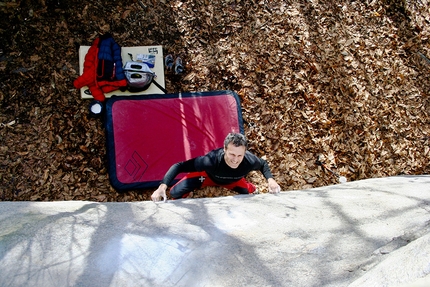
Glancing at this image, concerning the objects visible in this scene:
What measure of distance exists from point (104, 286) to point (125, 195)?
253 cm

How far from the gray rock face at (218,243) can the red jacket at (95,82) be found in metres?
2.17

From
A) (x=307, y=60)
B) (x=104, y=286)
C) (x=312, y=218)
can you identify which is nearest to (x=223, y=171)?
(x=312, y=218)

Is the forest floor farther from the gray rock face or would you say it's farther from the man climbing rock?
the gray rock face

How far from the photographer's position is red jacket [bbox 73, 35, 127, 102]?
4.45 m

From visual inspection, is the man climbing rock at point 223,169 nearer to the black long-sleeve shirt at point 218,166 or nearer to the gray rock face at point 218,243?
the black long-sleeve shirt at point 218,166

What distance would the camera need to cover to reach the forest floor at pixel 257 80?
433 cm

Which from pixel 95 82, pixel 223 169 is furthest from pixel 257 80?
pixel 95 82

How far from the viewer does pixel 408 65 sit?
5.33 meters

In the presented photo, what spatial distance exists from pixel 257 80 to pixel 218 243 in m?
3.21

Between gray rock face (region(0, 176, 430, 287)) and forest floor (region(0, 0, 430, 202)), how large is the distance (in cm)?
197

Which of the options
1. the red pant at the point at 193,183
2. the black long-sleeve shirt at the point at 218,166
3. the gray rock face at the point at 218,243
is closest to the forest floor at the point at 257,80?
the red pant at the point at 193,183

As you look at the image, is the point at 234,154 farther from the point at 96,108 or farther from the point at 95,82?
the point at 95,82

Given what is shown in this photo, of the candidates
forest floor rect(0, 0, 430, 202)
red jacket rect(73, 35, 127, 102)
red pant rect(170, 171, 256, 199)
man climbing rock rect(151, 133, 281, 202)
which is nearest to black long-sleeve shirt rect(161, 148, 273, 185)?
man climbing rock rect(151, 133, 281, 202)

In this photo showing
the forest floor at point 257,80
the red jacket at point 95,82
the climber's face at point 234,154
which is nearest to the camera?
the climber's face at point 234,154
